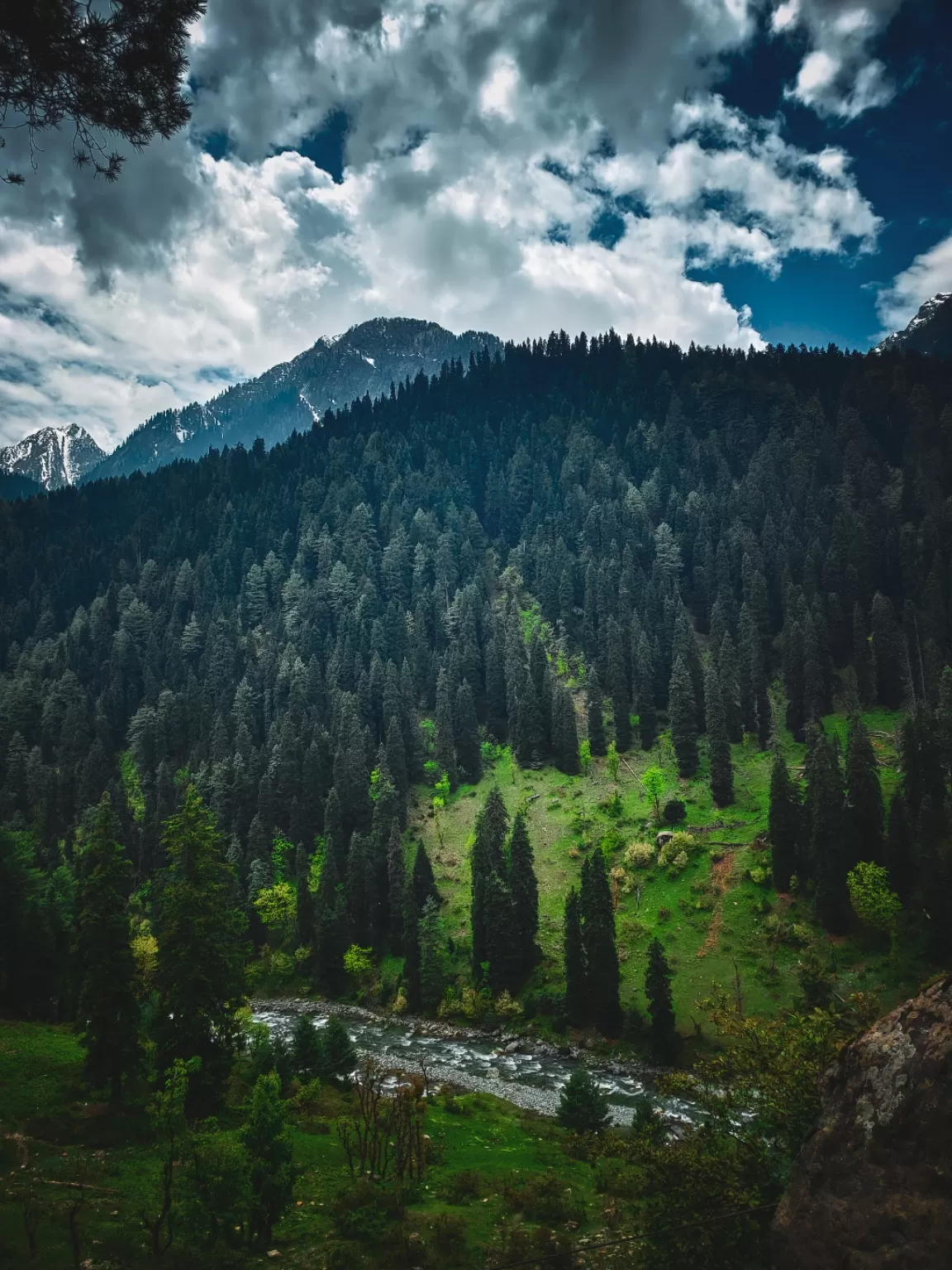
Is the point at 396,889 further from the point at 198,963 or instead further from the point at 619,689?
the point at 198,963

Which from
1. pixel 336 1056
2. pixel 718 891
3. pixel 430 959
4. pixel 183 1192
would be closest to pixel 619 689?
pixel 718 891

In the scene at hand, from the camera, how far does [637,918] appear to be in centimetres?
9244

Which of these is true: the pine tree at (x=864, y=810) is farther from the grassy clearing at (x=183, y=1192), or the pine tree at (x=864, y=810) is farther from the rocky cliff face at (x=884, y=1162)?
the rocky cliff face at (x=884, y=1162)

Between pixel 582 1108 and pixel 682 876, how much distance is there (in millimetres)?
55445

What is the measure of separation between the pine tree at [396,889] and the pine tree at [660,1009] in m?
44.5

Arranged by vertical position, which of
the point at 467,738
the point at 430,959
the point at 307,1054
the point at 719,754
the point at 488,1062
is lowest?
the point at 488,1062

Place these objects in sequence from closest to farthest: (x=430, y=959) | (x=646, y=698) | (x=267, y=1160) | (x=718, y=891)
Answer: (x=267, y=1160), (x=430, y=959), (x=718, y=891), (x=646, y=698)

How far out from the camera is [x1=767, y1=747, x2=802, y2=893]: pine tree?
90.1 meters

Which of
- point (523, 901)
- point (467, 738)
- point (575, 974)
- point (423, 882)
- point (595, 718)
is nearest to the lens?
point (575, 974)

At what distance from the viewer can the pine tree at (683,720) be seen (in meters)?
122

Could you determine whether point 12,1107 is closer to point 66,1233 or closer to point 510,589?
point 66,1233

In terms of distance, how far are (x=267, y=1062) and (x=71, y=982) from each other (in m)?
17.3

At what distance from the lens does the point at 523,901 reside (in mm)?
92688

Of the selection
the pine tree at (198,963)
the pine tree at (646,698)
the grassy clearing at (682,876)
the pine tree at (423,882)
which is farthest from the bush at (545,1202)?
the pine tree at (646,698)
